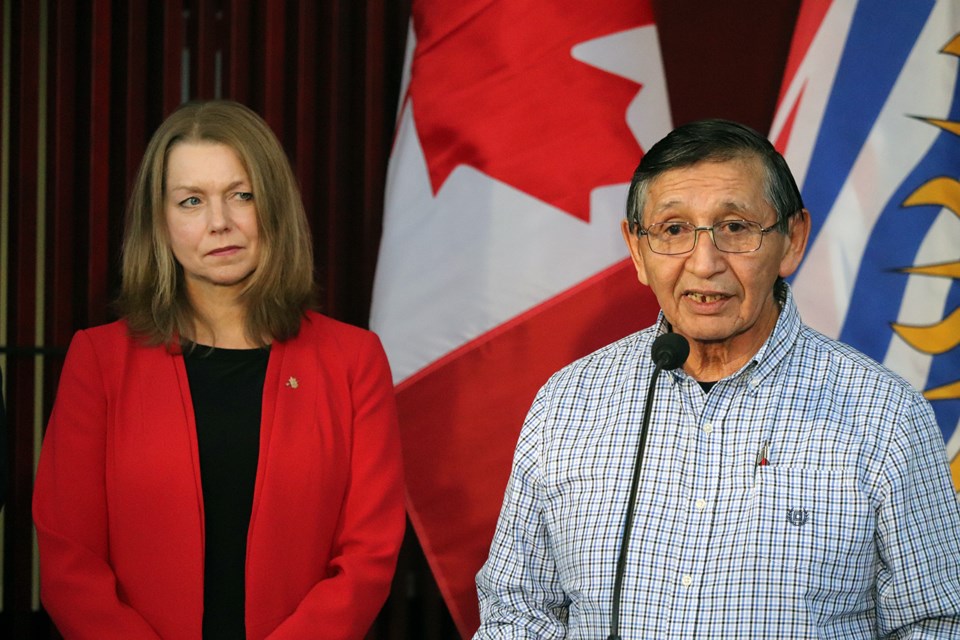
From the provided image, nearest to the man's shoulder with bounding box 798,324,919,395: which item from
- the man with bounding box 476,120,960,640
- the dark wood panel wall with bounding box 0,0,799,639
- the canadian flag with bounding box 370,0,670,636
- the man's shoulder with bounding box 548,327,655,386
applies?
the man with bounding box 476,120,960,640

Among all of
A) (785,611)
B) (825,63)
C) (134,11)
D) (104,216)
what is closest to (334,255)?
(104,216)

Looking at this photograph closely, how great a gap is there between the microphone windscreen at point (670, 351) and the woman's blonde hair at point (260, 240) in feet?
3.32

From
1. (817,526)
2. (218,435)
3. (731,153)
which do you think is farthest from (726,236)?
(218,435)

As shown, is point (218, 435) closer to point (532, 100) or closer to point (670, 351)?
point (670, 351)

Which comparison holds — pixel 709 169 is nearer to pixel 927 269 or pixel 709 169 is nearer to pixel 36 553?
pixel 927 269

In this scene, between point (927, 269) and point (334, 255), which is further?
point (334, 255)

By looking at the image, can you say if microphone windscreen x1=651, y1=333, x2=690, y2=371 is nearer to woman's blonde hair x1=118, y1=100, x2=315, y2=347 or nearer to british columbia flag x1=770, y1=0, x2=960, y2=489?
woman's blonde hair x1=118, y1=100, x2=315, y2=347

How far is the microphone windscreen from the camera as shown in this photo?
1900 mm

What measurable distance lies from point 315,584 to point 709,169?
1.16 meters

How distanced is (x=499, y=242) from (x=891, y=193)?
103cm

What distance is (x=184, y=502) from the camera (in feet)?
8.06

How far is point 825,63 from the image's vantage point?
324cm

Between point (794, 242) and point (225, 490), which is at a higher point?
point (794, 242)

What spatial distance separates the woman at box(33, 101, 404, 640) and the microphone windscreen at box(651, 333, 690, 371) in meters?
0.87
